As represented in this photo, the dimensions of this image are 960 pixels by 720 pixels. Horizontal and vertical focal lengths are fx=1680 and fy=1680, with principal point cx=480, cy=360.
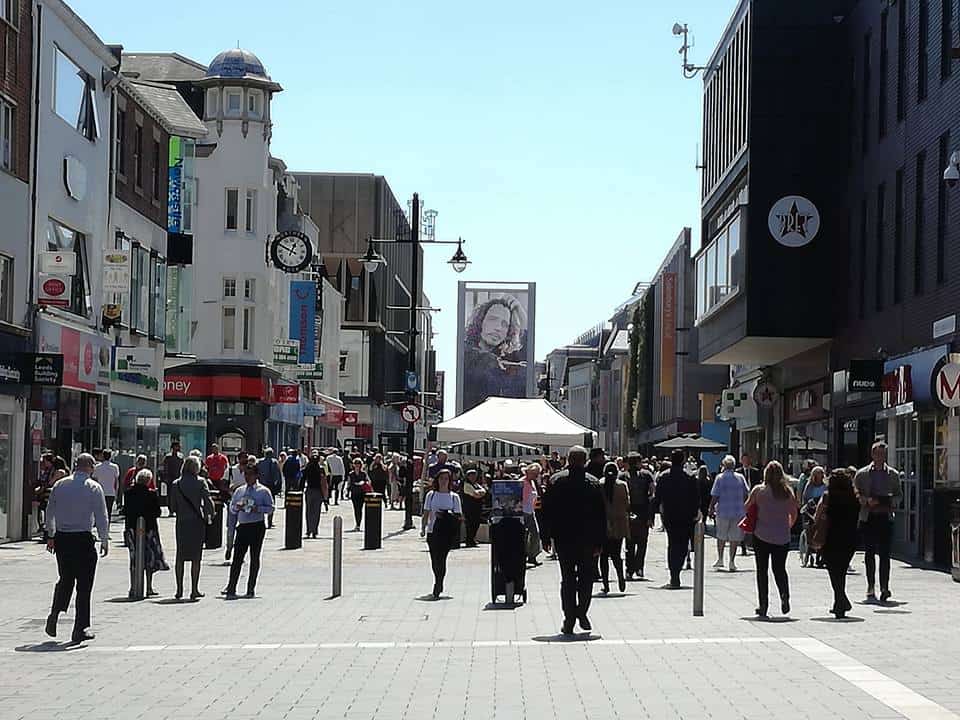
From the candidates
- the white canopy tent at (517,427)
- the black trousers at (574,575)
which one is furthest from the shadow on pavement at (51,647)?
the white canopy tent at (517,427)

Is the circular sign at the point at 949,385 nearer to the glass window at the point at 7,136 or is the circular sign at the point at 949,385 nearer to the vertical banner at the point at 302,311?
the glass window at the point at 7,136

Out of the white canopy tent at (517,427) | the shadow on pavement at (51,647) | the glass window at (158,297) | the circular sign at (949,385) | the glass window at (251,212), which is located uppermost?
the glass window at (251,212)

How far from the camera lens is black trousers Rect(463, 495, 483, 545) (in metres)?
31.6

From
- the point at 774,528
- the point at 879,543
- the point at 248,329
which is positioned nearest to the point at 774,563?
the point at 774,528

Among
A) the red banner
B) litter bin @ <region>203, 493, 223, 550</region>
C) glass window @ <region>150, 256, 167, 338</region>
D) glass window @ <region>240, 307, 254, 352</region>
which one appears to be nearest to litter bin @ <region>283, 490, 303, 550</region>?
litter bin @ <region>203, 493, 223, 550</region>

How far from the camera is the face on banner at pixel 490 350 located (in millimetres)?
108562

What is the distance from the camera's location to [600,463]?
70.6ft

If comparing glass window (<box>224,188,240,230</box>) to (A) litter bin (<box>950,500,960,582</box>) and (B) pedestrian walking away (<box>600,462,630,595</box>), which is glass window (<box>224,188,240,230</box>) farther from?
(A) litter bin (<box>950,500,960,582</box>)

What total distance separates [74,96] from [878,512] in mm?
21189

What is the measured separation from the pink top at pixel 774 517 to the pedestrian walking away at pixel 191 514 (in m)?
6.69

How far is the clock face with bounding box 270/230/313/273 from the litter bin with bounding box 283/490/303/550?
3450 centimetres

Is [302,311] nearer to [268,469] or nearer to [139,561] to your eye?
[268,469]

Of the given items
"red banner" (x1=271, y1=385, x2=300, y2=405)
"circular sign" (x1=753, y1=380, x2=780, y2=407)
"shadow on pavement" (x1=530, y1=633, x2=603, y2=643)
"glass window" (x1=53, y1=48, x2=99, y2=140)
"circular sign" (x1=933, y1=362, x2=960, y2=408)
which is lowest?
"shadow on pavement" (x1=530, y1=633, x2=603, y2=643)

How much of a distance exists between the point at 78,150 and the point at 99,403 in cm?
593
